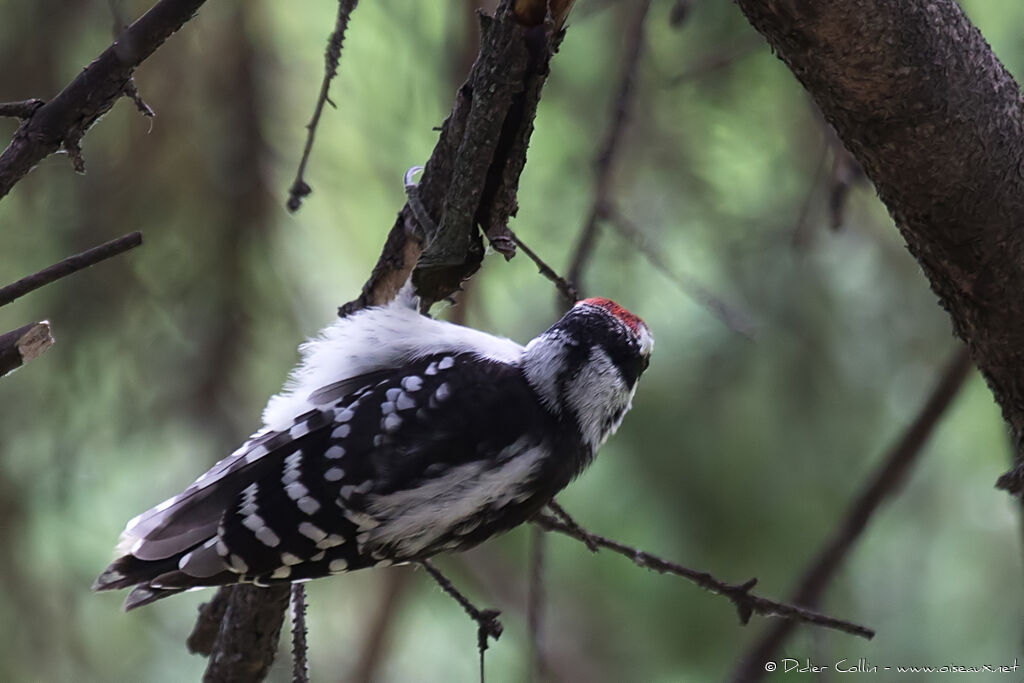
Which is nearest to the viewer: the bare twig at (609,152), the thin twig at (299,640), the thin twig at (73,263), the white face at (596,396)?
the thin twig at (73,263)

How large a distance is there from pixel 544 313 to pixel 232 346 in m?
1.04

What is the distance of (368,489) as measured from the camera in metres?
1.75

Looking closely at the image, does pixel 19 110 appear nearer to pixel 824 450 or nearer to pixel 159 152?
pixel 159 152

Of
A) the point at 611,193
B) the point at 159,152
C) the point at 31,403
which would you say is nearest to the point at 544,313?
the point at 611,193

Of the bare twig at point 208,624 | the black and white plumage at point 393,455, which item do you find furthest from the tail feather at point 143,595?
the bare twig at point 208,624

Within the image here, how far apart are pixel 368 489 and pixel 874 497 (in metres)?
1.24

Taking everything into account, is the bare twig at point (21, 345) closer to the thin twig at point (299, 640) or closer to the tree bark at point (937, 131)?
the thin twig at point (299, 640)

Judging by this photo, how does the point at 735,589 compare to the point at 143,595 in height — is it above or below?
below

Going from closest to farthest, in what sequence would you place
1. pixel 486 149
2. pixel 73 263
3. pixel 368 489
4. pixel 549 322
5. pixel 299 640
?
1. pixel 73 263
2. pixel 486 149
3. pixel 299 640
4. pixel 368 489
5. pixel 549 322

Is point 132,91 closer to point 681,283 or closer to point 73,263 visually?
point 73,263

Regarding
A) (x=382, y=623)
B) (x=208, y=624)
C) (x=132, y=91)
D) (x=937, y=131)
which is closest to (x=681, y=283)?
(x=937, y=131)

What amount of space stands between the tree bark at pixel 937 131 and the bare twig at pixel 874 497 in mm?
560

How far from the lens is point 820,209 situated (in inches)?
131

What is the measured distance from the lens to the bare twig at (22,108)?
1198 millimetres
